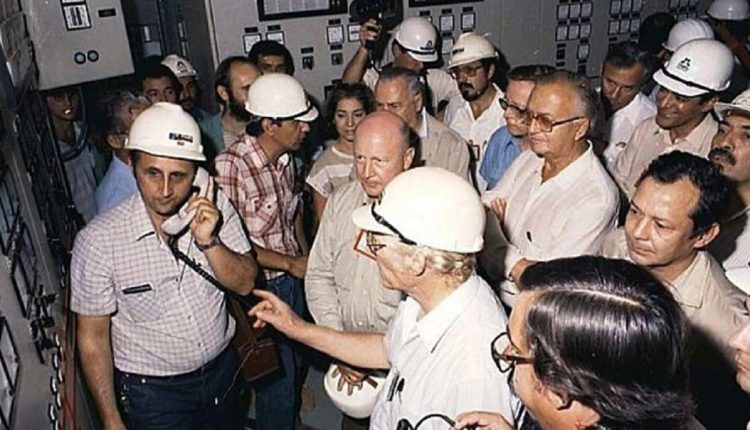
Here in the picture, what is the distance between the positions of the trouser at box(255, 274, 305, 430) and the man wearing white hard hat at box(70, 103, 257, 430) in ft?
2.33

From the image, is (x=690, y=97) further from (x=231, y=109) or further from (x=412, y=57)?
(x=231, y=109)

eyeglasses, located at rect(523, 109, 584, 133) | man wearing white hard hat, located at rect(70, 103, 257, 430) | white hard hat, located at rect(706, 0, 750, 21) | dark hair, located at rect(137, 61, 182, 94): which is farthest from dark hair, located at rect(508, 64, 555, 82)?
white hard hat, located at rect(706, 0, 750, 21)

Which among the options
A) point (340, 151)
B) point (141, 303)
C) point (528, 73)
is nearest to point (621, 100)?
point (528, 73)

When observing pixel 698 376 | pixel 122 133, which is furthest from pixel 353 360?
pixel 122 133

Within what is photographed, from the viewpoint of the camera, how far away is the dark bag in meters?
2.31

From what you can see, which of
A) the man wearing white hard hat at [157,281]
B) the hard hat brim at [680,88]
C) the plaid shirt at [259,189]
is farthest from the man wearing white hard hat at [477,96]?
the man wearing white hard hat at [157,281]

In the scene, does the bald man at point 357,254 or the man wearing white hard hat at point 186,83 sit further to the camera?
the man wearing white hard hat at point 186,83

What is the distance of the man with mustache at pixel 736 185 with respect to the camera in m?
2.29

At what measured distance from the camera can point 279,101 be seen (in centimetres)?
283

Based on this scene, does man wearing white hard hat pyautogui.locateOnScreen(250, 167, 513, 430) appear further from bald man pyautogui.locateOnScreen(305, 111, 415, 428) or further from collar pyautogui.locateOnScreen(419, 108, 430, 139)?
collar pyautogui.locateOnScreen(419, 108, 430, 139)

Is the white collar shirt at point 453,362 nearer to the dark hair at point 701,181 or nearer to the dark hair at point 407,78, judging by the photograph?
the dark hair at point 701,181

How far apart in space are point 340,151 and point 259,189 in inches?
24.7

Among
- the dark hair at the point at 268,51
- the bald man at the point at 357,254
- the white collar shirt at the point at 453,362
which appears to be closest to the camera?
the white collar shirt at the point at 453,362

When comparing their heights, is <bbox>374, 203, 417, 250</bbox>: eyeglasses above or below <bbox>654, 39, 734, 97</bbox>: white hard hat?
below
